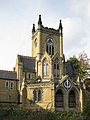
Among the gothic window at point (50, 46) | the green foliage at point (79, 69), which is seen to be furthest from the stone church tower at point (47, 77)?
the green foliage at point (79, 69)

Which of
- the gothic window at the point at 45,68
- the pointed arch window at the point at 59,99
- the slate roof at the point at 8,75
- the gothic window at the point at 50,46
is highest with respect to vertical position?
the gothic window at the point at 50,46

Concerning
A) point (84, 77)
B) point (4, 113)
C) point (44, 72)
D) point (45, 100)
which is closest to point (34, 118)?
point (4, 113)

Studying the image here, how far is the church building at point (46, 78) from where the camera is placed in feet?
211

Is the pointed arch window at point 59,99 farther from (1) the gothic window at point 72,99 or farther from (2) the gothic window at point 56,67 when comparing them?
(2) the gothic window at point 56,67

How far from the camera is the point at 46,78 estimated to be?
69.9 meters

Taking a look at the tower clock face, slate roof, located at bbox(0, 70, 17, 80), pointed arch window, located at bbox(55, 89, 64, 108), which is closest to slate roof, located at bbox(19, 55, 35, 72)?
slate roof, located at bbox(0, 70, 17, 80)

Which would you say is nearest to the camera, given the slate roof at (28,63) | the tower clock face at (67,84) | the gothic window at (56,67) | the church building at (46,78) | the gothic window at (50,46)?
the church building at (46,78)

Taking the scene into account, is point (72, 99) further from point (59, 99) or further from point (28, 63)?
point (28, 63)

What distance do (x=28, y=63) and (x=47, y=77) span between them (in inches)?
273

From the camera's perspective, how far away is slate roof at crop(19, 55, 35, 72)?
2847 inches

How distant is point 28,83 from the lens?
220 feet

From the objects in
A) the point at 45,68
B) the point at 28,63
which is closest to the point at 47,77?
the point at 45,68

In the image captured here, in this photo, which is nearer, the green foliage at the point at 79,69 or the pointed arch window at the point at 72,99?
the pointed arch window at the point at 72,99

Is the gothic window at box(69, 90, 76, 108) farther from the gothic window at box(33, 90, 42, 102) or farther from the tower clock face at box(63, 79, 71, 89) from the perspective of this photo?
the gothic window at box(33, 90, 42, 102)
